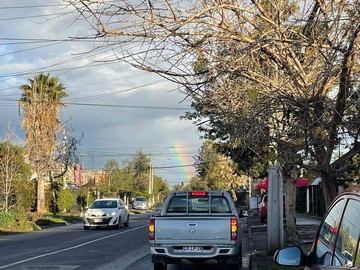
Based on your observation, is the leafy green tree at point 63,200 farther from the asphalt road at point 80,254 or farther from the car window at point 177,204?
the car window at point 177,204

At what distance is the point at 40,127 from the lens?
38125 mm

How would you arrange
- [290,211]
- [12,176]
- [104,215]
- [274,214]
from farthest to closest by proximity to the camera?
[12,176] → [104,215] → [290,211] → [274,214]

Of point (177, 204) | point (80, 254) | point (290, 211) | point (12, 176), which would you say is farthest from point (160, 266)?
point (12, 176)

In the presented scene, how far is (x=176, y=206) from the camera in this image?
1370 cm

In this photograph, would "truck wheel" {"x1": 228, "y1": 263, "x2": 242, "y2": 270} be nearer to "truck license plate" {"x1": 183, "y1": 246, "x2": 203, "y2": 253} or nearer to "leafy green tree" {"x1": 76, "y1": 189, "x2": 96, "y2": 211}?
"truck license plate" {"x1": 183, "y1": 246, "x2": 203, "y2": 253}

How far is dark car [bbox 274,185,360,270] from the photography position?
385cm

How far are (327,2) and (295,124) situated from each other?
1.45 meters

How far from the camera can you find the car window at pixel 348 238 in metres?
3.80

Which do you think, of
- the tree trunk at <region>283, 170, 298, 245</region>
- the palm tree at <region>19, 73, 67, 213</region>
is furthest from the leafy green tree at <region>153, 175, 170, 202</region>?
the tree trunk at <region>283, 170, 298, 245</region>

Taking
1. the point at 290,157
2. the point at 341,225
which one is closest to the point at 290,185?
the point at 290,157

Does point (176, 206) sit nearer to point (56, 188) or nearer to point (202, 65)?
point (202, 65)

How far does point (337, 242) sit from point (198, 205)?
945 centimetres

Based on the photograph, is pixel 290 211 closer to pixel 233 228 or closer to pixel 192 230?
pixel 233 228

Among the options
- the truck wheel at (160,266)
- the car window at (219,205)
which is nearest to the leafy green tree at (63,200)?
the car window at (219,205)
